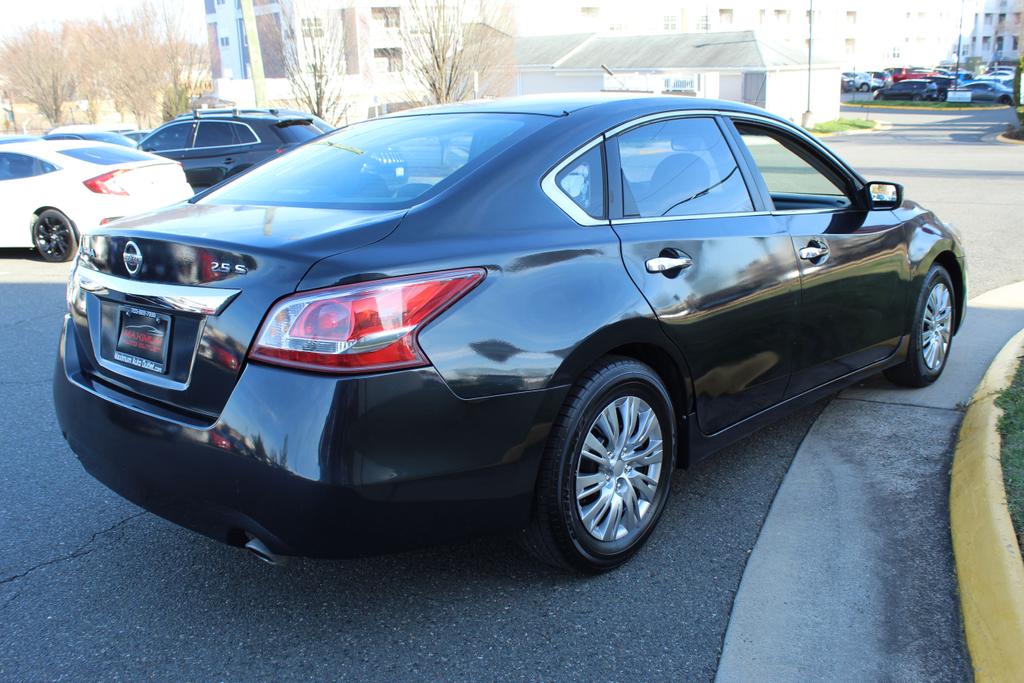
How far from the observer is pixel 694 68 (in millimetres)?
47719

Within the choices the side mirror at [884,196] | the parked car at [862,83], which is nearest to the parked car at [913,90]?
the parked car at [862,83]

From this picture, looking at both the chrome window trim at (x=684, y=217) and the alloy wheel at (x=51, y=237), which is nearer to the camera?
the chrome window trim at (x=684, y=217)

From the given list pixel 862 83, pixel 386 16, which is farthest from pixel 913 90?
pixel 386 16

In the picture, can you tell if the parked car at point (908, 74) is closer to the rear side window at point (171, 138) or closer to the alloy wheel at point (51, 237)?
the rear side window at point (171, 138)

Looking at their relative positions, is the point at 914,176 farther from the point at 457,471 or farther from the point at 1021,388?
the point at 457,471

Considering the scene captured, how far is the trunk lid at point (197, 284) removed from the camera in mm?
2764

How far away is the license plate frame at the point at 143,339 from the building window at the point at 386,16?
37.6 meters

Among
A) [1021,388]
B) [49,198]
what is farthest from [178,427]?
[49,198]

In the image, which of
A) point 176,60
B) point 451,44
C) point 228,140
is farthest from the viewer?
point 176,60

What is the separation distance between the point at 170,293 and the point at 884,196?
3.60 m

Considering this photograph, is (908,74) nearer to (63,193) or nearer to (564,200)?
(63,193)

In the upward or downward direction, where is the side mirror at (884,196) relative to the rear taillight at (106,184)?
upward

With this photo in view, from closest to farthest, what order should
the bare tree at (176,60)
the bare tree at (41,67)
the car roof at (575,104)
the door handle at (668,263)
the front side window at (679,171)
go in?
the door handle at (668,263) → the front side window at (679,171) → the car roof at (575,104) → the bare tree at (176,60) → the bare tree at (41,67)

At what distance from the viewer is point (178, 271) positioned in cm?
291
